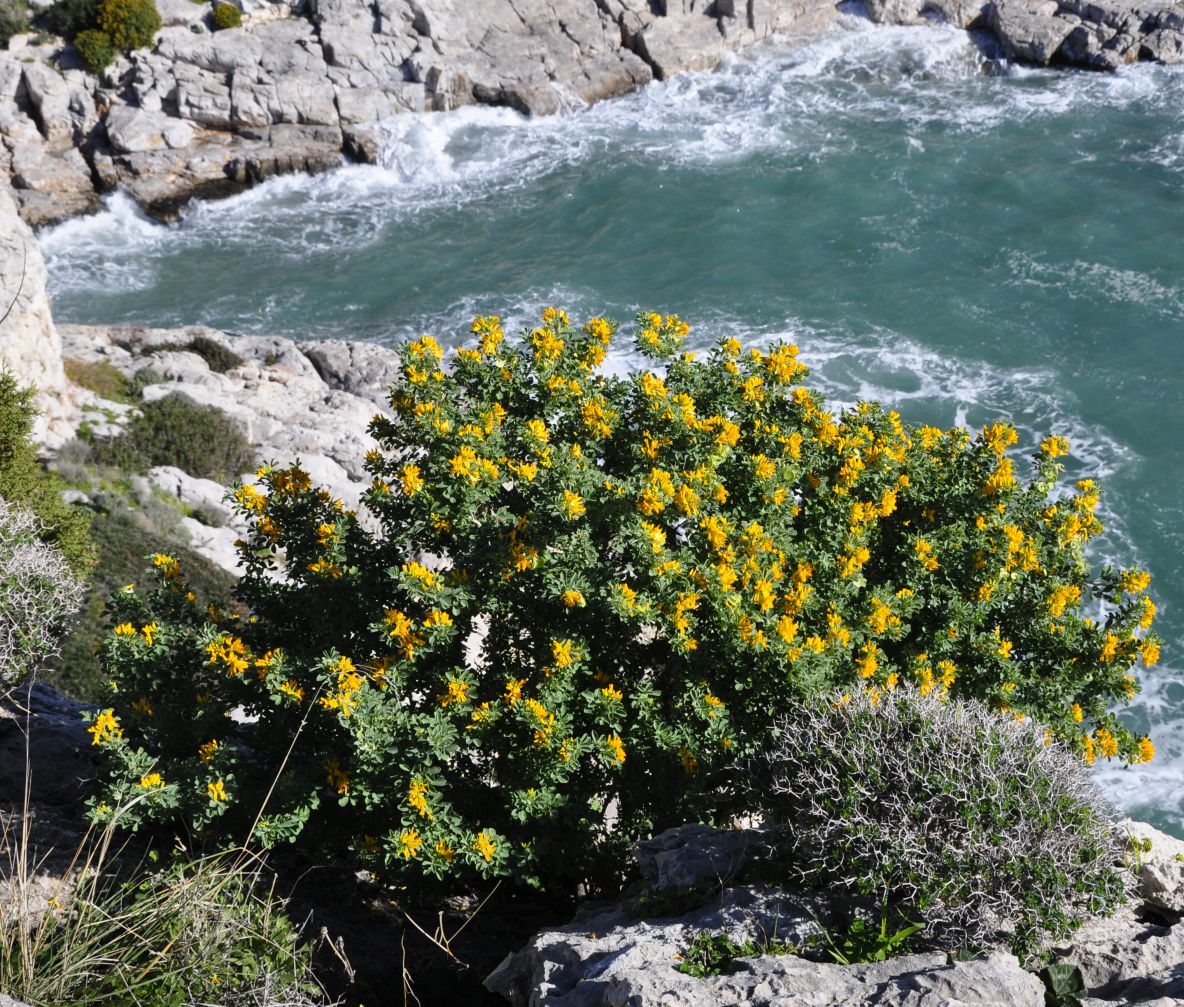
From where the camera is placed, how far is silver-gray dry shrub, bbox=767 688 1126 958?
775 cm

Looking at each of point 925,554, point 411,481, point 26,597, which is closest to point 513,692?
point 411,481

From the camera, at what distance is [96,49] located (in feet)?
A: 128

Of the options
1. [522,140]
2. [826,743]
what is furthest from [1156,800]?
[522,140]

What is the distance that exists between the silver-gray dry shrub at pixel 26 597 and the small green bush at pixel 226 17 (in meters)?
32.3

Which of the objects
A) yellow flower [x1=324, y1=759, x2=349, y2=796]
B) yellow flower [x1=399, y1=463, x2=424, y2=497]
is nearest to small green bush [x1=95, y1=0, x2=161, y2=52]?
yellow flower [x1=399, y1=463, x2=424, y2=497]

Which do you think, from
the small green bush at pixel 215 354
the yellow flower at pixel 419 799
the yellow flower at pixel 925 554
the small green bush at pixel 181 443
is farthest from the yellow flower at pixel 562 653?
the small green bush at pixel 215 354

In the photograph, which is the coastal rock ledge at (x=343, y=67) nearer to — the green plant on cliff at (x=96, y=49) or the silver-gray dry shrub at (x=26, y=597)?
the green plant on cliff at (x=96, y=49)

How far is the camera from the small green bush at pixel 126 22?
39281mm

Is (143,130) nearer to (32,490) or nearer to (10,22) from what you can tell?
(10,22)

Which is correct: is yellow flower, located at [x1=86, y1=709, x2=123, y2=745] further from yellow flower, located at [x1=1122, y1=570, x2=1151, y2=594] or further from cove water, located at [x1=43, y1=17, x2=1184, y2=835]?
cove water, located at [x1=43, y1=17, x2=1184, y2=835]

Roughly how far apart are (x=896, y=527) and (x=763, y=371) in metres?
2.16

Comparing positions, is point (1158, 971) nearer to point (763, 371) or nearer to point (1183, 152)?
point (763, 371)

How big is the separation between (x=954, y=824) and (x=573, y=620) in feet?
12.5

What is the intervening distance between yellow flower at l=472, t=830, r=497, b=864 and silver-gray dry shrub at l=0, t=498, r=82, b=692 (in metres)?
5.57
